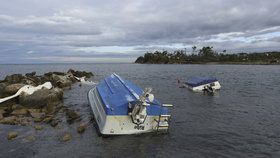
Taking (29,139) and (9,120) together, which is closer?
(29,139)

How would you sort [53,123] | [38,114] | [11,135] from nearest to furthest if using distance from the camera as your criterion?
[11,135], [53,123], [38,114]

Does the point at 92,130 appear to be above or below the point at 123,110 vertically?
below

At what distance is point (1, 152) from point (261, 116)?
21.6m

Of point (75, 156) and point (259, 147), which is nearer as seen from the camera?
point (75, 156)

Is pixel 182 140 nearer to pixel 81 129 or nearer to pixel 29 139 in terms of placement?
pixel 81 129

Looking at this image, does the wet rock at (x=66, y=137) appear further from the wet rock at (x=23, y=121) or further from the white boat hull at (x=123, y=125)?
the wet rock at (x=23, y=121)

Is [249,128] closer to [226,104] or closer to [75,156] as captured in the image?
[226,104]

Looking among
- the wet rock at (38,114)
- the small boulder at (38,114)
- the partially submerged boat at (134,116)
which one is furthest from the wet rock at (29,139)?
the small boulder at (38,114)

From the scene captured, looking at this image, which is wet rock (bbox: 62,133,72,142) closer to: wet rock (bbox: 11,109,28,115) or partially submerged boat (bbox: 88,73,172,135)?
partially submerged boat (bbox: 88,73,172,135)

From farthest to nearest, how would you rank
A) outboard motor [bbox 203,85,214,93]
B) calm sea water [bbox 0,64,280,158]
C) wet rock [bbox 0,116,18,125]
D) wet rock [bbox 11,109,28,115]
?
outboard motor [bbox 203,85,214,93] → wet rock [bbox 11,109,28,115] → wet rock [bbox 0,116,18,125] → calm sea water [bbox 0,64,280,158]

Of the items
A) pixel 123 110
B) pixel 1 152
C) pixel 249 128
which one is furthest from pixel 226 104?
pixel 1 152

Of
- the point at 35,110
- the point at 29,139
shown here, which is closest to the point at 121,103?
the point at 29,139

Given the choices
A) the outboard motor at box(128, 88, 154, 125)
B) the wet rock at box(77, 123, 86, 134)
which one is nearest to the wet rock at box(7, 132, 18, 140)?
the wet rock at box(77, 123, 86, 134)

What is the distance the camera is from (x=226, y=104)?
115 ft
